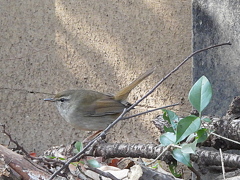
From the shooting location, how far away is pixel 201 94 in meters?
2.95

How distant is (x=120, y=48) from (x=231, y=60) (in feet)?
3.67

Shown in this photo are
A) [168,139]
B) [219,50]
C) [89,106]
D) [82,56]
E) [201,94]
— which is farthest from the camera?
[89,106]

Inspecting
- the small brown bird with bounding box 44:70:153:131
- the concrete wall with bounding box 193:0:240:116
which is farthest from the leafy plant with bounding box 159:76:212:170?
the small brown bird with bounding box 44:70:153:131

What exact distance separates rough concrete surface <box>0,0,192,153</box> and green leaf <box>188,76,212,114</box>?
1.75 m

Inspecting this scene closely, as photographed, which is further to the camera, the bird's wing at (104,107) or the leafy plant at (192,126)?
the bird's wing at (104,107)

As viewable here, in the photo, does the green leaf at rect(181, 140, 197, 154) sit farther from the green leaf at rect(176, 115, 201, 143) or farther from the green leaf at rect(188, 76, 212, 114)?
the green leaf at rect(188, 76, 212, 114)

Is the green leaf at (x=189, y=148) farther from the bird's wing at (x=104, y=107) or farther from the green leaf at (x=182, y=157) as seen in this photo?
the bird's wing at (x=104, y=107)

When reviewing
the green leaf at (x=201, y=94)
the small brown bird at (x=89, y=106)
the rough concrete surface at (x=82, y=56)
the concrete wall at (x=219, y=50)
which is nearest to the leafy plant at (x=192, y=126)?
the green leaf at (x=201, y=94)

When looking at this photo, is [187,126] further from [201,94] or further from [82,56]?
[82,56]

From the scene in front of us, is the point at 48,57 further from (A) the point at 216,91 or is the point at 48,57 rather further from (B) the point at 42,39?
(A) the point at 216,91

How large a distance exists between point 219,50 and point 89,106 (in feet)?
4.83

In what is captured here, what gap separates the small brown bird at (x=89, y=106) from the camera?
15.5ft

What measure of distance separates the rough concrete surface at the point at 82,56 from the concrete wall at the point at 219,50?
0.20 m

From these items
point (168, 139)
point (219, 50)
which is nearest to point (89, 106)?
point (219, 50)
